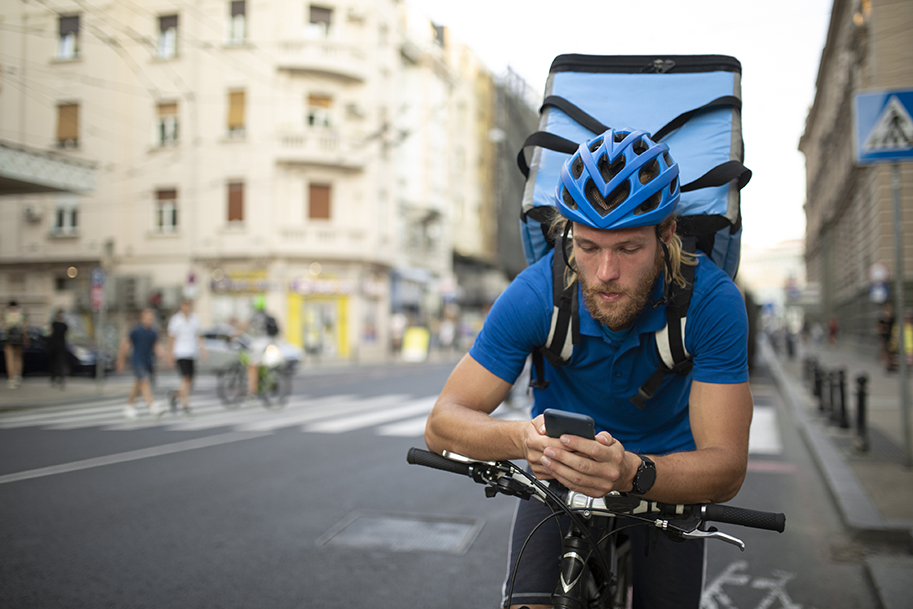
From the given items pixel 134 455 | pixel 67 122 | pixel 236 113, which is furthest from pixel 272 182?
pixel 134 455

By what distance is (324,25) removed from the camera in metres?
29.8

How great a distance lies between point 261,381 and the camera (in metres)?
12.8

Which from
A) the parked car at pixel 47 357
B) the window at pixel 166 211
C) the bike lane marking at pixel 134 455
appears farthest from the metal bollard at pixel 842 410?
the window at pixel 166 211

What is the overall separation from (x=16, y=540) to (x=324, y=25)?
2836 cm

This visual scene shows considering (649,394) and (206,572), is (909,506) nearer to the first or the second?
(649,394)

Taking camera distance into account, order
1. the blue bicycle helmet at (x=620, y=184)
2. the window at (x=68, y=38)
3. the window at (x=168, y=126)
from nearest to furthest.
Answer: the blue bicycle helmet at (x=620, y=184) < the window at (x=68, y=38) < the window at (x=168, y=126)

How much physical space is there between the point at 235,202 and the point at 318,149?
4009 millimetres

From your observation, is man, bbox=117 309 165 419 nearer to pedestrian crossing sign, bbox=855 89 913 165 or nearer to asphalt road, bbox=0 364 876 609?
asphalt road, bbox=0 364 876 609

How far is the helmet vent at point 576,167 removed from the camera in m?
2.02

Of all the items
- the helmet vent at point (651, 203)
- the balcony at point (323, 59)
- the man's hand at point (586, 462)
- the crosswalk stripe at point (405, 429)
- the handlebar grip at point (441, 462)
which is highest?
the balcony at point (323, 59)

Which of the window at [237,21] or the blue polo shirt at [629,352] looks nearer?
the blue polo shirt at [629,352]

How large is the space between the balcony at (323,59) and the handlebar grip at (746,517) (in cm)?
2960

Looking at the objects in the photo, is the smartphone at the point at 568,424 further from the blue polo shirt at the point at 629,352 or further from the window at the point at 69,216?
the window at the point at 69,216

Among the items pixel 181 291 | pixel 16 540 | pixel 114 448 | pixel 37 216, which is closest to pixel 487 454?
pixel 16 540
